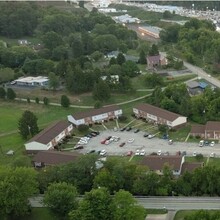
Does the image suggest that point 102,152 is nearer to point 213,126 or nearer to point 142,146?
point 142,146

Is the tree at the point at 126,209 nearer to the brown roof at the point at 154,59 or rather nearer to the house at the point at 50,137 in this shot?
the house at the point at 50,137

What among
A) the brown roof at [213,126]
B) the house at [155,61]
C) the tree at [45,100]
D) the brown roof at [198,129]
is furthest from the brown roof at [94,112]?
the house at [155,61]

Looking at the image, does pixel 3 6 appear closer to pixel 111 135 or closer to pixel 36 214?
pixel 111 135

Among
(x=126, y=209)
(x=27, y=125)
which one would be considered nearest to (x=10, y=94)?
(x=27, y=125)

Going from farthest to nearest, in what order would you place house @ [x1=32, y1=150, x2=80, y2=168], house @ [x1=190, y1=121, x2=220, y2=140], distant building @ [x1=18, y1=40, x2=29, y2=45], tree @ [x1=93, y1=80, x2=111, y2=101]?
1. distant building @ [x1=18, y1=40, x2=29, y2=45]
2. tree @ [x1=93, y1=80, x2=111, y2=101]
3. house @ [x1=190, y1=121, x2=220, y2=140]
4. house @ [x1=32, y1=150, x2=80, y2=168]

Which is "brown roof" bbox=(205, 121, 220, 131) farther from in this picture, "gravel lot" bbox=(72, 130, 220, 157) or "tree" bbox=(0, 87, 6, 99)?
"tree" bbox=(0, 87, 6, 99)

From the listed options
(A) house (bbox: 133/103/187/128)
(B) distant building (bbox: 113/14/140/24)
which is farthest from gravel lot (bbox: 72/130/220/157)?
(B) distant building (bbox: 113/14/140/24)

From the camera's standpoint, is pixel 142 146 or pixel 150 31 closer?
pixel 142 146
